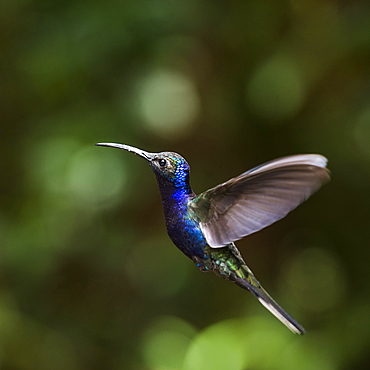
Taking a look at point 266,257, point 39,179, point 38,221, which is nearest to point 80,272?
point 38,221

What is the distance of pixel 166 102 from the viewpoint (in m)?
1.55

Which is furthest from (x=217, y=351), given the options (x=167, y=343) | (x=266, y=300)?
(x=266, y=300)

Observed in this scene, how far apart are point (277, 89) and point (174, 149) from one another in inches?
14.3

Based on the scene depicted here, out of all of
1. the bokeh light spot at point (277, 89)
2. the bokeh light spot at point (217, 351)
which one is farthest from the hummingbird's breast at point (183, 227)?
the bokeh light spot at point (277, 89)

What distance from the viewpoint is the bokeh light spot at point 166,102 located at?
154cm

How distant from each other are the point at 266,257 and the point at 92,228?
A: 558 millimetres

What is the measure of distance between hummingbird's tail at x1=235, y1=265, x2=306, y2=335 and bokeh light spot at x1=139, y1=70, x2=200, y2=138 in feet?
3.11

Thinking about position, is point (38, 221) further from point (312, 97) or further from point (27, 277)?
point (312, 97)

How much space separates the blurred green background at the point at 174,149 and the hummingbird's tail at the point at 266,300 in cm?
81

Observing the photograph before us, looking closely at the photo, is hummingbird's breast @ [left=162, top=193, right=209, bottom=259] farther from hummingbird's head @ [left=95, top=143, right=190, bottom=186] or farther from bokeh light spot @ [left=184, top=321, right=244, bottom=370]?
bokeh light spot @ [left=184, top=321, right=244, bottom=370]

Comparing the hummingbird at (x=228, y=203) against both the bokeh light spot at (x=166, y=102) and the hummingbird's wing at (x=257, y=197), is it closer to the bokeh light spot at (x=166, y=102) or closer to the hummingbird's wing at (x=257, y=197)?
the hummingbird's wing at (x=257, y=197)

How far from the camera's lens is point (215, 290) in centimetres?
186

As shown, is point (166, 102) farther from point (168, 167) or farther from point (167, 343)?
point (168, 167)

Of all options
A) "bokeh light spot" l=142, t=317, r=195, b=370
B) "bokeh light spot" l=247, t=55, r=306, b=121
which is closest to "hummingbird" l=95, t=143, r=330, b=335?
"bokeh light spot" l=142, t=317, r=195, b=370
